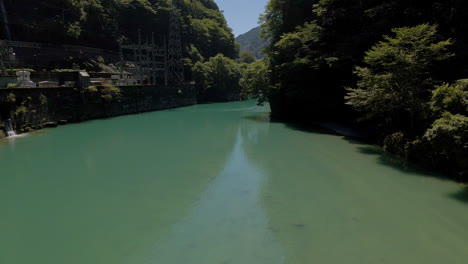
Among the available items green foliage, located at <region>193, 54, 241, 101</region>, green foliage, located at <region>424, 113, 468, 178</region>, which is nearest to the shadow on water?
green foliage, located at <region>424, 113, 468, 178</region>

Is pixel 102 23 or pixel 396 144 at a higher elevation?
pixel 102 23

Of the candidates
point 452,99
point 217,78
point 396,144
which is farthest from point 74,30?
point 452,99

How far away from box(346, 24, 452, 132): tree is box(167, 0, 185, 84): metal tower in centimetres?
5087

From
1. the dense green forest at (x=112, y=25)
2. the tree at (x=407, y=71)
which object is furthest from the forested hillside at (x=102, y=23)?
the tree at (x=407, y=71)

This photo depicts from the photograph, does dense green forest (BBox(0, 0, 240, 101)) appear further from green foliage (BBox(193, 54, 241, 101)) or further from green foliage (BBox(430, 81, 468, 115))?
green foliage (BBox(430, 81, 468, 115))

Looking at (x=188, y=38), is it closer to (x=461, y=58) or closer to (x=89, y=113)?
(x=89, y=113)

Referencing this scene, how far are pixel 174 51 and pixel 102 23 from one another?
15702mm

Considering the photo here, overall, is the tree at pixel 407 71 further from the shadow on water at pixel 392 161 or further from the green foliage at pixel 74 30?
the green foliage at pixel 74 30

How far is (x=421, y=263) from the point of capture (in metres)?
6.16

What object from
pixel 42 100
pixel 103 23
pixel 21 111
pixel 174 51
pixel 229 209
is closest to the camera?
pixel 229 209

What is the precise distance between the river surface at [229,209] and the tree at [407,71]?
9.37 feet

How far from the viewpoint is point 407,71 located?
14.0 metres

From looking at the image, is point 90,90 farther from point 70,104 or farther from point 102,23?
point 102,23

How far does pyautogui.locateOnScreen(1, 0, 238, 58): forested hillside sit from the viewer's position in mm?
45969
